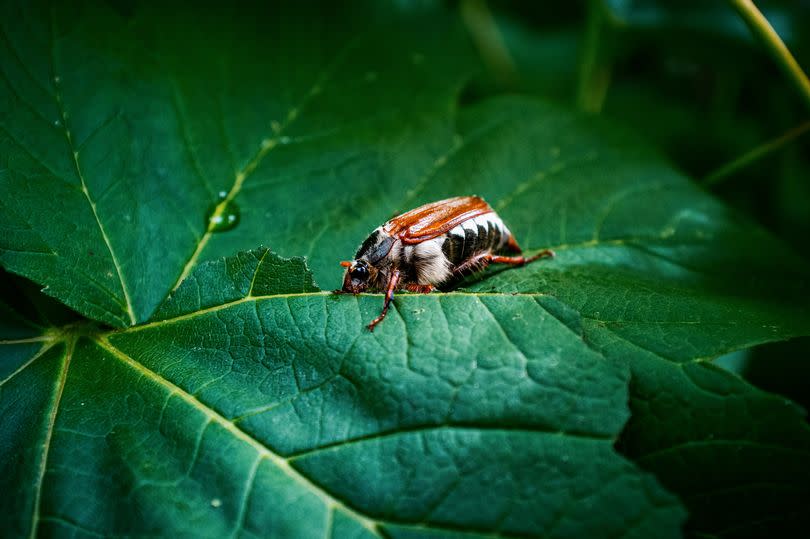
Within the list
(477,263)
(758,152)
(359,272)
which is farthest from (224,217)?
(758,152)

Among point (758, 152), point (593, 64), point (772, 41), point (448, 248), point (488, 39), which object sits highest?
point (488, 39)

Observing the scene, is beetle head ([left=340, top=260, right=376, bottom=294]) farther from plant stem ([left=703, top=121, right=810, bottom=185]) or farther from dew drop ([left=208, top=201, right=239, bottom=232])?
plant stem ([left=703, top=121, right=810, bottom=185])

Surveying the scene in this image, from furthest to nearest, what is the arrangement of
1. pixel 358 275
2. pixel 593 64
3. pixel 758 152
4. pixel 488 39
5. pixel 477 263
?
1. pixel 488 39
2. pixel 593 64
3. pixel 758 152
4. pixel 477 263
5. pixel 358 275

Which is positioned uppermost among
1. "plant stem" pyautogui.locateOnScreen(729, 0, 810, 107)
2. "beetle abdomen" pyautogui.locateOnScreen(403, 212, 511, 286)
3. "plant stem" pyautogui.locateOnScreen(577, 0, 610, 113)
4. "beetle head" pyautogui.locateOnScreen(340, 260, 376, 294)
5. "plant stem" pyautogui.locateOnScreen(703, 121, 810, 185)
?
"plant stem" pyautogui.locateOnScreen(577, 0, 610, 113)

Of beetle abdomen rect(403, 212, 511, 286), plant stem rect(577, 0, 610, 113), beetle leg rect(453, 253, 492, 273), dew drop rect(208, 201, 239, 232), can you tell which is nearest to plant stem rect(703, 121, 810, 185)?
plant stem rect(577, 0, 610, 113)

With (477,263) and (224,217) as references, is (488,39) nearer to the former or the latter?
(477,263)

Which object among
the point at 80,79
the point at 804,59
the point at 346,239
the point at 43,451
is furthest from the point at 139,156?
the point at 804,59

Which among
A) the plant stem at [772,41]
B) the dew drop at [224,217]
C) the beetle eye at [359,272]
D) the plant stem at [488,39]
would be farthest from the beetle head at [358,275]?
the plant stem at [488,39]
